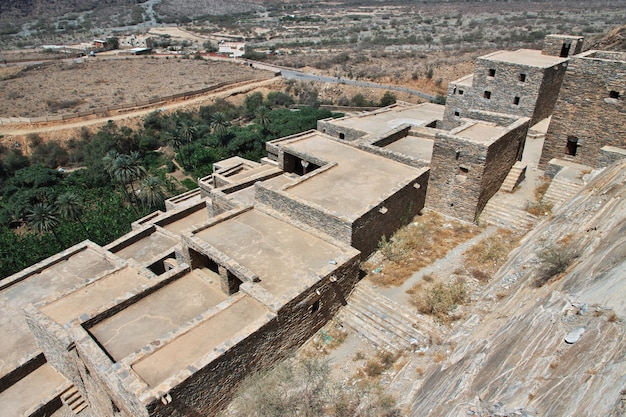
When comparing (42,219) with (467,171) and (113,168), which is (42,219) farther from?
(467,171)

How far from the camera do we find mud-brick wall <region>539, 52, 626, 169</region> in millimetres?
14797

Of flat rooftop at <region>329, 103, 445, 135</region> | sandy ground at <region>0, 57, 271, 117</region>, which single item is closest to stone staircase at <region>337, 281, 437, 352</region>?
flat rooftop at <region>329, 103, 445, 135</region>

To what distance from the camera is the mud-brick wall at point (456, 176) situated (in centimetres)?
1512

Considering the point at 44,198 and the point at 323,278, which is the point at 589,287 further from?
the point at 44,198

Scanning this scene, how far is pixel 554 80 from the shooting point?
20906mm

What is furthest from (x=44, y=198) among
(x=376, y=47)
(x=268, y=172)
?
(x=376, y=47)

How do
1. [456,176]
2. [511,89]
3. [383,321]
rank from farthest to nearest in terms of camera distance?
[511,89] < [456,176] < [383,321]

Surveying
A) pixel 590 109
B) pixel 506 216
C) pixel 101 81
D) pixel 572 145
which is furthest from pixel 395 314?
pixel 101 81

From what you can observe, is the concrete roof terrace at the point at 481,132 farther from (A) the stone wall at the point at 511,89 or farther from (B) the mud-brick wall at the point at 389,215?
(B) the mud-brick wall at the point at 389,215

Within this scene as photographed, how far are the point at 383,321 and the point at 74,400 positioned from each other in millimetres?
9024

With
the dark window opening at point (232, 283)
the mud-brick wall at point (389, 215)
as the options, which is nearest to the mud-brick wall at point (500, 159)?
the mud-brick wall at point (389, 215)

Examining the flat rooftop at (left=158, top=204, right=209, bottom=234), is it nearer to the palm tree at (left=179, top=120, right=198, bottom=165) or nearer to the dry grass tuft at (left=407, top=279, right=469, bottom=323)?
the dry grass tuft at (left=407, top=279, right=469, bottom=323)

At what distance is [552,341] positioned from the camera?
6.74m

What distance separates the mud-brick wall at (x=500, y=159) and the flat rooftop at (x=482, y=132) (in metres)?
0.37
